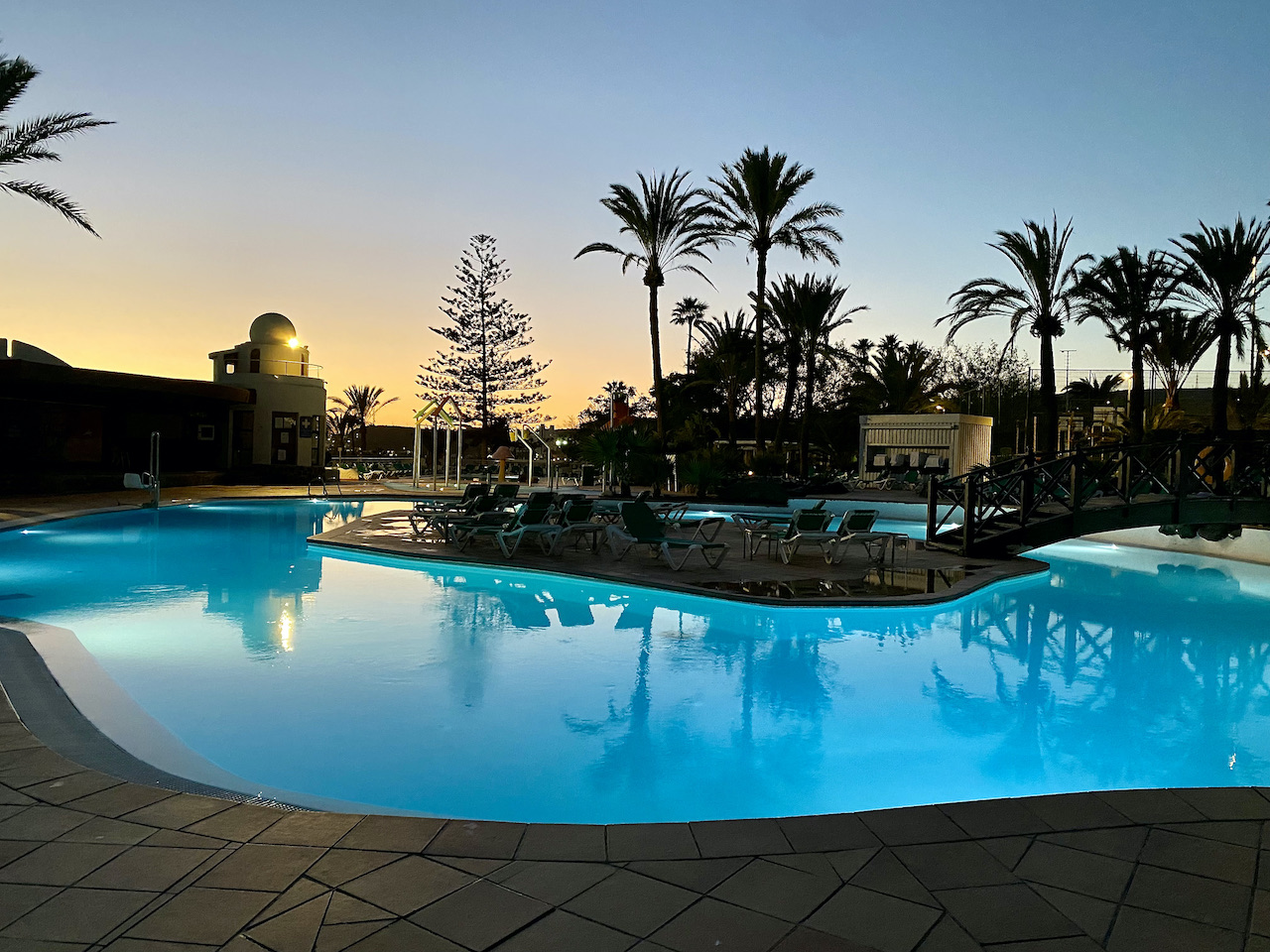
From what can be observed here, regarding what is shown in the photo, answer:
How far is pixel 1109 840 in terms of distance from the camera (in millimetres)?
2793

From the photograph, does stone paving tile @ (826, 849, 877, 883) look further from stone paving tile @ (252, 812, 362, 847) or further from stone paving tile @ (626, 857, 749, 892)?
stone paving tile @ (252, 812, 362, 847)

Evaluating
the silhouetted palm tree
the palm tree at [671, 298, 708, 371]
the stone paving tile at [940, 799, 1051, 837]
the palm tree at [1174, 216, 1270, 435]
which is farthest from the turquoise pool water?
the palm tree at [671, 298, 708, 371]

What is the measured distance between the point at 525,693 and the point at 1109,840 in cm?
378

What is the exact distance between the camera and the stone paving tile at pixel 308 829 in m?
2.71

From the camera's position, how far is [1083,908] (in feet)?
7.70

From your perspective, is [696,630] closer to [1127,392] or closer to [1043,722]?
[1043,722]

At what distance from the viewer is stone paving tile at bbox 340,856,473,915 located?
7.62 feet

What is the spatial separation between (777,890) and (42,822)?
2423 mm

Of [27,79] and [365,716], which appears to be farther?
[27,79]

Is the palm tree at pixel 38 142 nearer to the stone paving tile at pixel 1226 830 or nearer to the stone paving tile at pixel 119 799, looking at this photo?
the stone paving tile at pixel 119 799

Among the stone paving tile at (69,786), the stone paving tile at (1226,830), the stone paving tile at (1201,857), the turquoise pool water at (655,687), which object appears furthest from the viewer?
the turquoise pool water at (655,687)

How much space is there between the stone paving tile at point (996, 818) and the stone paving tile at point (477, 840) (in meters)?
1.53

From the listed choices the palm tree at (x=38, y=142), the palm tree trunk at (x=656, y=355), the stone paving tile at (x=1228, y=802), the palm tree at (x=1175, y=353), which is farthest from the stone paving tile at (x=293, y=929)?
the palm tree at (x=1175, y=353)

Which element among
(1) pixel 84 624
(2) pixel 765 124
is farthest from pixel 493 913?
(2) pixel 765 124
